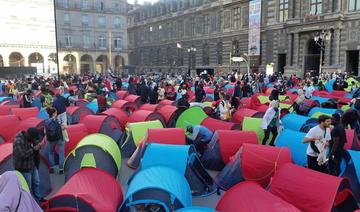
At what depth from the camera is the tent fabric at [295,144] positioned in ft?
27.2

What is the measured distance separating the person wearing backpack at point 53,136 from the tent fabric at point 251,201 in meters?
4.40

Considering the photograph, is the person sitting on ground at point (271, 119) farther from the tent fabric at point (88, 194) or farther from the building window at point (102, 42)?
the building window at point (102, 42)

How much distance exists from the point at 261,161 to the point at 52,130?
185 inches

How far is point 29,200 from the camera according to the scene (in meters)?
4.83

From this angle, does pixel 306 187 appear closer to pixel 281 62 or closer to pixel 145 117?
pixel 145 117

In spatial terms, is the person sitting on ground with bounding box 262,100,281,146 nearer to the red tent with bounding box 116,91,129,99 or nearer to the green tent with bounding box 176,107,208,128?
the green tent with bounding box 176,107,208,128

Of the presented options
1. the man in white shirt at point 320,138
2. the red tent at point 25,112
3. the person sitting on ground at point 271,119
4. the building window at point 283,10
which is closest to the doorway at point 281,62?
the building window at point 283,10

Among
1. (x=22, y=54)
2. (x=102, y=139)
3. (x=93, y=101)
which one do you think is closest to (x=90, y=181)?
(x=102, y=139)

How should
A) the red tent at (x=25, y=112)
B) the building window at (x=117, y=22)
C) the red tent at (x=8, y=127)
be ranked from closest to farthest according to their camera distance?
the red tent at (x=8, y=127) → the red tent at (x=25, y=112) → the building window at (x=117, y=22)

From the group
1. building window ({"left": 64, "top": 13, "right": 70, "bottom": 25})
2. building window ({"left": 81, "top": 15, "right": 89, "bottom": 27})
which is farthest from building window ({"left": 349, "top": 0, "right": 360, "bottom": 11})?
building window ({"left": 64, "top": 13, "right": 70, "bottom": 25})

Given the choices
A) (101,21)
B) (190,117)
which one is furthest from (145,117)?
(101,21)

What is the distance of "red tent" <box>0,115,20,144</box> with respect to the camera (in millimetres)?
10486

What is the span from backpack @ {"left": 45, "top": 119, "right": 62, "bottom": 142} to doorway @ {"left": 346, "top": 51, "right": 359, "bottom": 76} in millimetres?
29857

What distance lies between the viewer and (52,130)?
8.24 m
